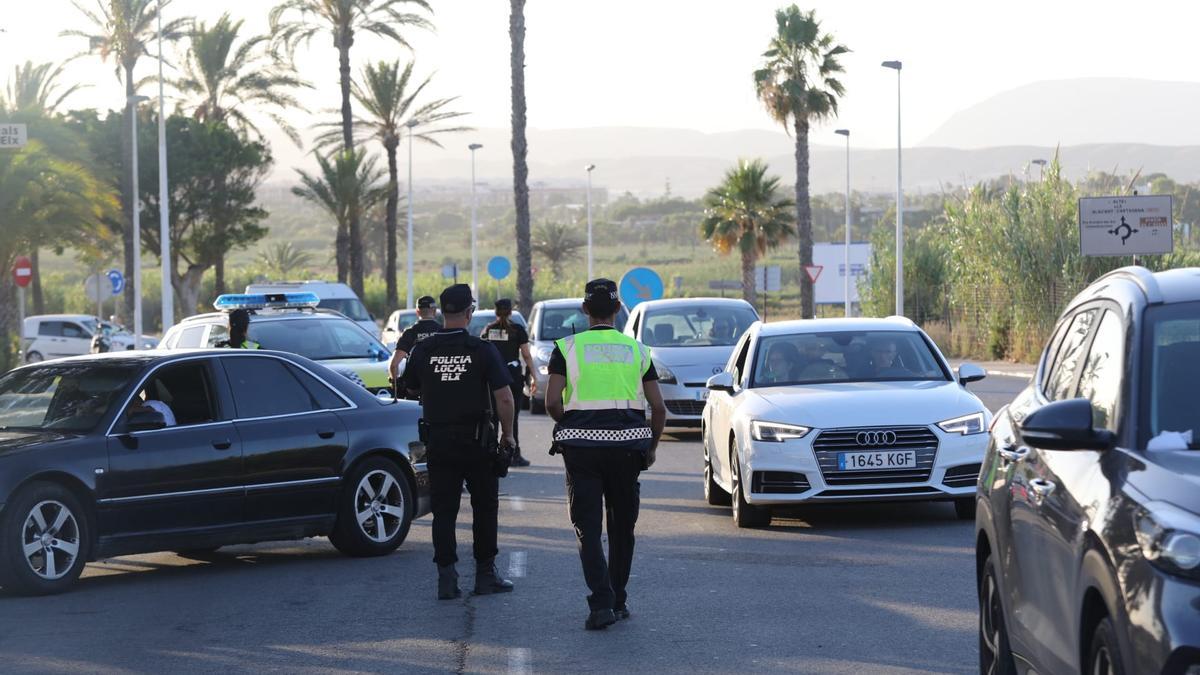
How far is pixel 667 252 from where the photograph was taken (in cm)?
15212

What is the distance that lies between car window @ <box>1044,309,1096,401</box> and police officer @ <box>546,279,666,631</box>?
2941 mm

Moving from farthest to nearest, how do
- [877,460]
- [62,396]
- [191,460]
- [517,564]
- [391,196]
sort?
1. [391,196]
2. [877,460]
3. [517,564]
4. [62,396]
5. [191,460]

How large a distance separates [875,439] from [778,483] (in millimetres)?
764

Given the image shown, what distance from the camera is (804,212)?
54438 millimetres

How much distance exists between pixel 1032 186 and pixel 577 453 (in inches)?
1342

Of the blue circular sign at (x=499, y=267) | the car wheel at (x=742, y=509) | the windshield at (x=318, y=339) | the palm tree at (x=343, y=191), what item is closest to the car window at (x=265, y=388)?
the car wheel at (x=742, y=509)

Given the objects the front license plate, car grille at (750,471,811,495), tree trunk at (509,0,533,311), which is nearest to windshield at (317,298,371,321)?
tree trunk at (509,0,533,311)

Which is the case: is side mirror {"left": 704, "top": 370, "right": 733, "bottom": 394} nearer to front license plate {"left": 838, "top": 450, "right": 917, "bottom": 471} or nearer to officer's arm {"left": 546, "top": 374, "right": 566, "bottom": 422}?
front license plate {"left": 838, "top": 450, "right": 917, "bottom": 471}

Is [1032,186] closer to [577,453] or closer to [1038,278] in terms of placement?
[1038,278]

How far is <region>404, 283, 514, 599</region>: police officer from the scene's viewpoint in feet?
32.7

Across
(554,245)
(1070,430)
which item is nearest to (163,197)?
(1070,430)

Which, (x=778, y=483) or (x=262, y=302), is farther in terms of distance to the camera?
(x=262, y=302)

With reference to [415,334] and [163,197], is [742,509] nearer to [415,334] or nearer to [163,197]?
[415,334]

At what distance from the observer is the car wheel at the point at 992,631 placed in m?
6.39
